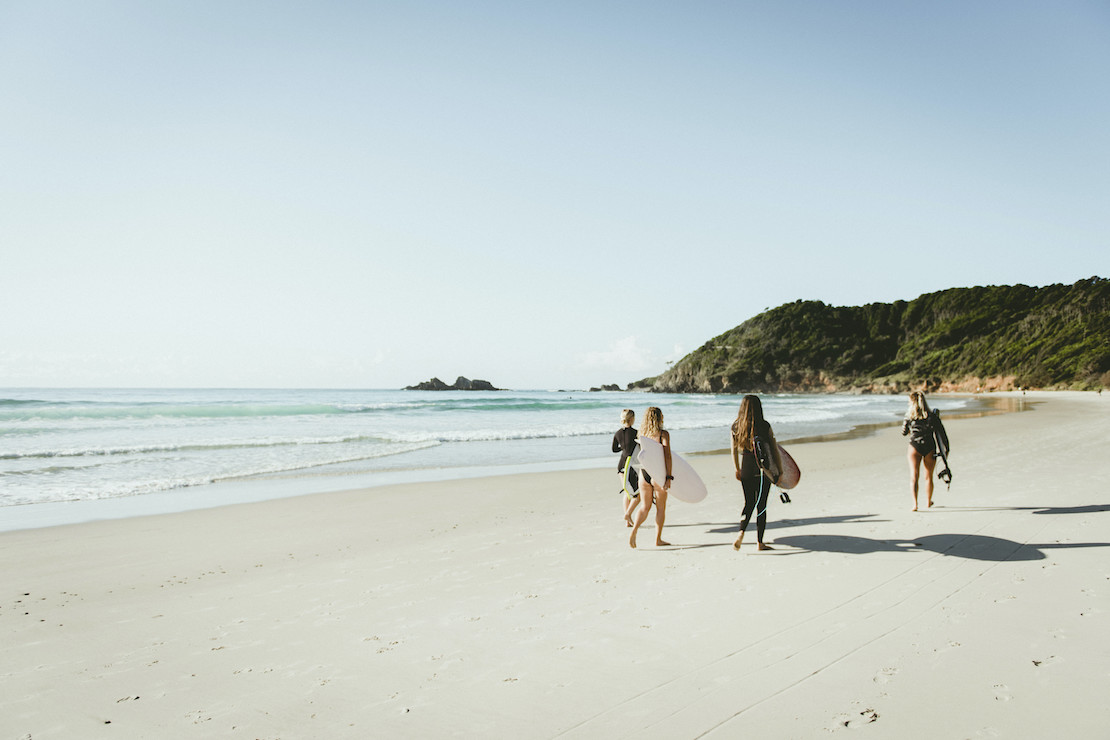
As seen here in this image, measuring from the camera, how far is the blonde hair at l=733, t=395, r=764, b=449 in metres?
6.91

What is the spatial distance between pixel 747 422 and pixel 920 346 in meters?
126

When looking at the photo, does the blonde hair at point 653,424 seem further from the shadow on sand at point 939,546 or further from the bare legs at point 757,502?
the shadow on sand at point 939,546

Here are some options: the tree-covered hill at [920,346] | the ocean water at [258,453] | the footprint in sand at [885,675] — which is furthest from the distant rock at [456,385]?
the footprint in sand at [885,675]

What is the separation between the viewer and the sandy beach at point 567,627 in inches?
131

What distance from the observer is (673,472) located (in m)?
7.83

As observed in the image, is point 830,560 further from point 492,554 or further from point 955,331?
point 955,331

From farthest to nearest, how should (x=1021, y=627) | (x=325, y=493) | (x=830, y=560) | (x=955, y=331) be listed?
1. (x=955, y=331)
2. (x=325, y=493)
3. (x=830, y=560)
4. (x=1021, y=627)

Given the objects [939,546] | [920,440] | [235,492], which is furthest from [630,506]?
[235,492]

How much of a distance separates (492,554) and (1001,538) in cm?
595

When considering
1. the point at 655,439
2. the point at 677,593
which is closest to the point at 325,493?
the point at 655,439

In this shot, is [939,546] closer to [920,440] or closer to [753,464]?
[753,464]

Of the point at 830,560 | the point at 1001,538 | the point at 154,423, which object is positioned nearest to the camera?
the point at 830,560

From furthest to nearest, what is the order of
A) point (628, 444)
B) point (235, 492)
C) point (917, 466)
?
point (235, 492), point (917, 466), point (628, 444)

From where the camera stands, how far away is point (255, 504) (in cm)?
1084
